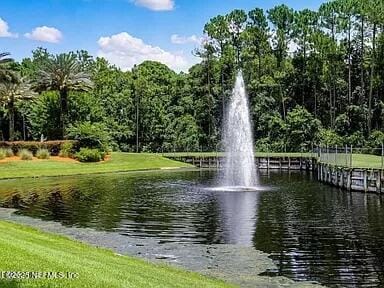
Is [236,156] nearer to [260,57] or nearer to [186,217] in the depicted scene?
[186,217]

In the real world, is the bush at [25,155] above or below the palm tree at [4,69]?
below

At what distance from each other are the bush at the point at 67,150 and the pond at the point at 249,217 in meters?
19.6

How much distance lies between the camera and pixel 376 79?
83.1m

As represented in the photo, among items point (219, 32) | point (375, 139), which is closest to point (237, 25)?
point (219, 32)

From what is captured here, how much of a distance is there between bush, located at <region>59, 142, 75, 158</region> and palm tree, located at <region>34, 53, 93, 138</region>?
7.83 metres

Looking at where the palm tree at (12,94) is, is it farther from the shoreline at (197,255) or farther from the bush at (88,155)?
the shoreline at (197,255)

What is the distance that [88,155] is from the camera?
2648 inches

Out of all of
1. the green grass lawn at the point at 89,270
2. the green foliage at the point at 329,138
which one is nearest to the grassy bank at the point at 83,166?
the green foliage at the point at 329,138

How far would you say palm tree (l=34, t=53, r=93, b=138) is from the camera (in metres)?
74.8

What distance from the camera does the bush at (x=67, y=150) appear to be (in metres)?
68.2

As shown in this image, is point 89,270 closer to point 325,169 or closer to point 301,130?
point 325,169

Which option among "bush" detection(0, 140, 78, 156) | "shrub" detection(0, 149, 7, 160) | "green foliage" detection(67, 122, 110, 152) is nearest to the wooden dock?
"green foliage" detection(67, 122, 110, 152)

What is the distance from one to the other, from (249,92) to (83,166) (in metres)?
40.0

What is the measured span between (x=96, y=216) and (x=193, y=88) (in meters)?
74.0
